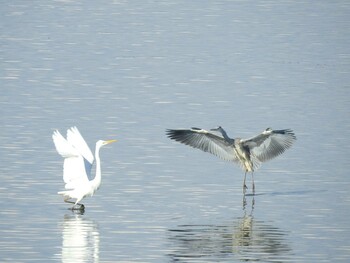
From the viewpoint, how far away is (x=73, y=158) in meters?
20.3

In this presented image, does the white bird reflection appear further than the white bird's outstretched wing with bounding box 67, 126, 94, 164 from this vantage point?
No

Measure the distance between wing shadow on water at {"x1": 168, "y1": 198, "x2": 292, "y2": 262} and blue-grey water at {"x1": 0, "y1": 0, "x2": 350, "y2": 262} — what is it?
0.09 ft

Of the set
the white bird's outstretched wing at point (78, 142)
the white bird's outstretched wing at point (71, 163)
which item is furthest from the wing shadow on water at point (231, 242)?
the white bird's outstretched wing at point (78, 142)

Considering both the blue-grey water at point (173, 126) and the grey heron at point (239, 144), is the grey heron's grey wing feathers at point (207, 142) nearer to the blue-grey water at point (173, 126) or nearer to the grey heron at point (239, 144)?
the grey heron at point (239, 144)

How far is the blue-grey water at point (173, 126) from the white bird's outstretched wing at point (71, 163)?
1.57 ft

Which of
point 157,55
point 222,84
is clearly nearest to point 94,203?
point 222,84

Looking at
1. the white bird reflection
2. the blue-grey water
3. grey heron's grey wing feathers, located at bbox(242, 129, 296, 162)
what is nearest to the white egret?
the blue-grey water

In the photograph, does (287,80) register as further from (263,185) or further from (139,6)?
(139,6)

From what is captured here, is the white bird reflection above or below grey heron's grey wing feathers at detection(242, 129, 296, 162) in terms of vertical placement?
below

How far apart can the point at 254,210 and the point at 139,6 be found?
1485 inches

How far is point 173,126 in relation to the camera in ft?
88.2

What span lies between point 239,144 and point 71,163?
12.8ft

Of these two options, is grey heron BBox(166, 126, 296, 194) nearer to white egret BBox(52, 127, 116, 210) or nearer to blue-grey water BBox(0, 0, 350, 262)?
blue-grey water BBox(0, 0, 350, 262)

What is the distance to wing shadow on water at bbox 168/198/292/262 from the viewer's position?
16719 mm
